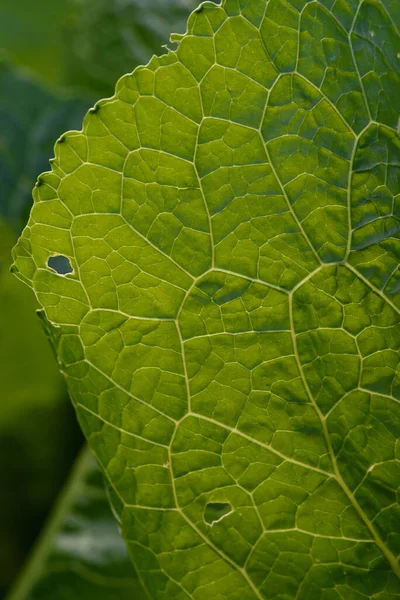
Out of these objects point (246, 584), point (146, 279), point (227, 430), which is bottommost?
point (246, 584)

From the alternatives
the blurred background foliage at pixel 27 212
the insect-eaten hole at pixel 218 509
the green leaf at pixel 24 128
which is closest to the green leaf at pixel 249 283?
the insect-eaten hole at pixel 218 509

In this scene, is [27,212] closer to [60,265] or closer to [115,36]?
[115,36]

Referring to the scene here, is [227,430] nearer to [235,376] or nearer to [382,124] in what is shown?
[235,376]

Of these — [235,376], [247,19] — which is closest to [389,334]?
[235,376]

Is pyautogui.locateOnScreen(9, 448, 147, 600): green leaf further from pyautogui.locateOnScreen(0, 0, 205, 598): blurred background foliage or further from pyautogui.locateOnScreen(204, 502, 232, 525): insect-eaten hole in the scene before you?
pyautogui.locateOnScreen(204, 502, 232, 525): insect-eaten hole

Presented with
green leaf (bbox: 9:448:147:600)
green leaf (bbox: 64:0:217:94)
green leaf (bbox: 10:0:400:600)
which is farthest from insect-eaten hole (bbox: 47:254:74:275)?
green leaf (bbox: 64:0:217:94)

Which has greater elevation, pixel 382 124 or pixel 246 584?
pixel 382 124

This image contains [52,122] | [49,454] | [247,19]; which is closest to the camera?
[247,19]

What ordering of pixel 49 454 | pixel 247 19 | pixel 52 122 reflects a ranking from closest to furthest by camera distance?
pixel 247 19
pixel 49 454
pixel 52 122
